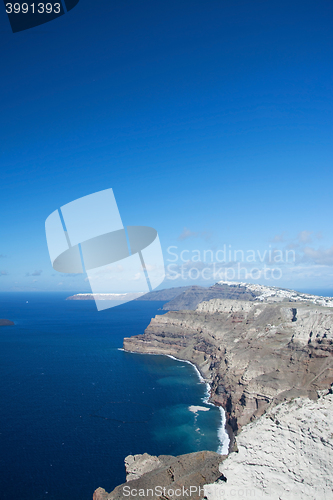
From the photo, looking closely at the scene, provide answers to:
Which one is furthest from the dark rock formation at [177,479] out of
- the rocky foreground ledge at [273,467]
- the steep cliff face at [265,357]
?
the steep cliff face at [265,357]

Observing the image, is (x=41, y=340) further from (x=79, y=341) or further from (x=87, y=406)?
(x=87, y=406)

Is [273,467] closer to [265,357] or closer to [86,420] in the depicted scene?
[265,357]

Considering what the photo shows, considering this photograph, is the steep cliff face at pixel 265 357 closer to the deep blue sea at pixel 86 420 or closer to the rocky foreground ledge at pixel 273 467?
the deep blue sea at pixel 86 420

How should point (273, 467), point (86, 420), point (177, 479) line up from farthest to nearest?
point (86, 420), point (177, 479), point (273, 467)

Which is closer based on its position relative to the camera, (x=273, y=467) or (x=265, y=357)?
(x=273, y=467)

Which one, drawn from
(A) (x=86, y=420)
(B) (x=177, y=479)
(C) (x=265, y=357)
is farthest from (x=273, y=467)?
(A) (x=86, y=420)

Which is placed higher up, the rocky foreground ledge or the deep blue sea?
the rocky foreground ledge

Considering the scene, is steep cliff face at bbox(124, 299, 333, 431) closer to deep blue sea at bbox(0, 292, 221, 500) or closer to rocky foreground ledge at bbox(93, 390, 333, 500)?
deep blue sea at bbox(0, 292, 221, 500)

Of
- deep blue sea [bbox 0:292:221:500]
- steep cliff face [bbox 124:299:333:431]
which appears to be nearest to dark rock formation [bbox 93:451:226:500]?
steep cliff face [bbox 124:299:333:431]
